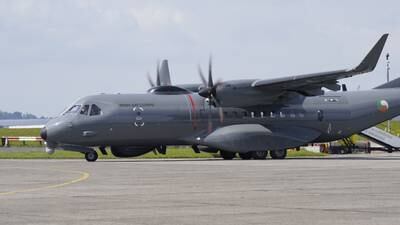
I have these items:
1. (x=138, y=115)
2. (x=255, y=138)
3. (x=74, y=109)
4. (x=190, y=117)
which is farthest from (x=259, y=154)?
(x=74, y=109)

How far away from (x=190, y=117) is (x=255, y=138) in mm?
3229

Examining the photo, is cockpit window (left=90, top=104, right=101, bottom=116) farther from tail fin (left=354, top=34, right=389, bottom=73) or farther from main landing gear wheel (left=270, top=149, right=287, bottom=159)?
tail fin (left=354, top=34, right=389, bottom=73)

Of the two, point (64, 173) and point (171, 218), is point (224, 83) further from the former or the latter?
point (171, 218)

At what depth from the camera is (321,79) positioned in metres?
40.2

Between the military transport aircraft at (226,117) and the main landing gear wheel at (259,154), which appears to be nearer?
the military transport aircraft at (226,117)

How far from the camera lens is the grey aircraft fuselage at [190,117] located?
40.8 metres

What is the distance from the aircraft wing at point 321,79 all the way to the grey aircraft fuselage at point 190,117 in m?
1.52

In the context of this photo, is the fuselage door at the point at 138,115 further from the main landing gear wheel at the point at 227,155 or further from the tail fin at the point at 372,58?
the tail fin at the point at 372,58

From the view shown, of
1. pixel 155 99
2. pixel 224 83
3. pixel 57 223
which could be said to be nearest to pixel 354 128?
pixel 224 83

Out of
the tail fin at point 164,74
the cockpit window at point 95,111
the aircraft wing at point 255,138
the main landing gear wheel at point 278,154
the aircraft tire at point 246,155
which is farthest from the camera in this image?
the tail fin at point 164,74

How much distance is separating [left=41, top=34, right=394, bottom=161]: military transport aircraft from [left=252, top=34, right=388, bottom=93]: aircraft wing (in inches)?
1.8

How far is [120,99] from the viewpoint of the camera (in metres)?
41.6

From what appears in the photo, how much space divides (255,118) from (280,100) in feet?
5.02

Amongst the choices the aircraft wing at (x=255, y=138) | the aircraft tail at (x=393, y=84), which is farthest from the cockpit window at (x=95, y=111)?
the aircraft tail at (x=393, y=84)
